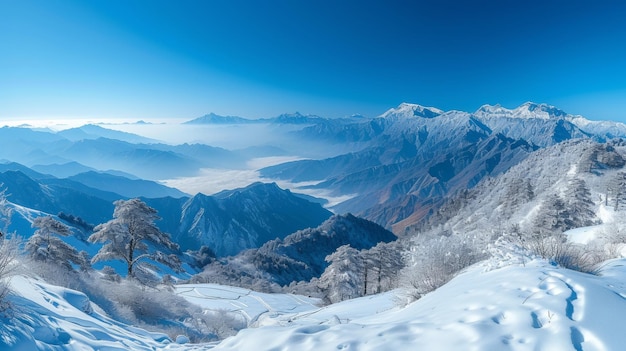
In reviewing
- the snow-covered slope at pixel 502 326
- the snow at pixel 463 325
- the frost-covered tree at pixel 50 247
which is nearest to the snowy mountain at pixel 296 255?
the frost-covered tree at pixel 50 247

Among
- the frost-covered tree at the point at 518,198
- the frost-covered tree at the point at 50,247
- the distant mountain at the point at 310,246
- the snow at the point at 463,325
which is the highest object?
the snow at the point at 463,325

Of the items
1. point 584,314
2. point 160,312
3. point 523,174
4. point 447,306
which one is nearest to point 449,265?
point 447,306

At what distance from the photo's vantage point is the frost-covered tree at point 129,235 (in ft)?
58.3

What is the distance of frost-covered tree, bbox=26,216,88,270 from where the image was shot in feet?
58.2

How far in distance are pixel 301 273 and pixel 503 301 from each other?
324 feet

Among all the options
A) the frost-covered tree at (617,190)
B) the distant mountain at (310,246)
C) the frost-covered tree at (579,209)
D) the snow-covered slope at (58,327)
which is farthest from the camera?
the distant mountain at (310,246)

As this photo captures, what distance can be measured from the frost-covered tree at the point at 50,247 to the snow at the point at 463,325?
10493mm

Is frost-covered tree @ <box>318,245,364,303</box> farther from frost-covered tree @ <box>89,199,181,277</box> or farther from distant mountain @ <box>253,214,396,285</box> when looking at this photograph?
distant mountain @ <box>253,214,396,285</box>

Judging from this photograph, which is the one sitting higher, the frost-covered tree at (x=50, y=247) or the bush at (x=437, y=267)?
the bush at (x=437, y=267)

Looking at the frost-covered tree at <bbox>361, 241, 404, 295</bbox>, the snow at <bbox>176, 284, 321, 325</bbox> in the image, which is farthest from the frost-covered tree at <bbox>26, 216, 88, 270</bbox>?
the frost-covered tree at <bbox>361, 241, 404, 295</bbox>

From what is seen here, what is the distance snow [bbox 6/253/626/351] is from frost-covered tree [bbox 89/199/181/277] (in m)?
8.79

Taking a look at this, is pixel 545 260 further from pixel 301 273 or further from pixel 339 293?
pixel 301 273

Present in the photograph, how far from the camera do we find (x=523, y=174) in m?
131

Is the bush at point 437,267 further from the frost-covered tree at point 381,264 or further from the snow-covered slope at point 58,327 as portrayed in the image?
the frost-covered tree at point 381,264
